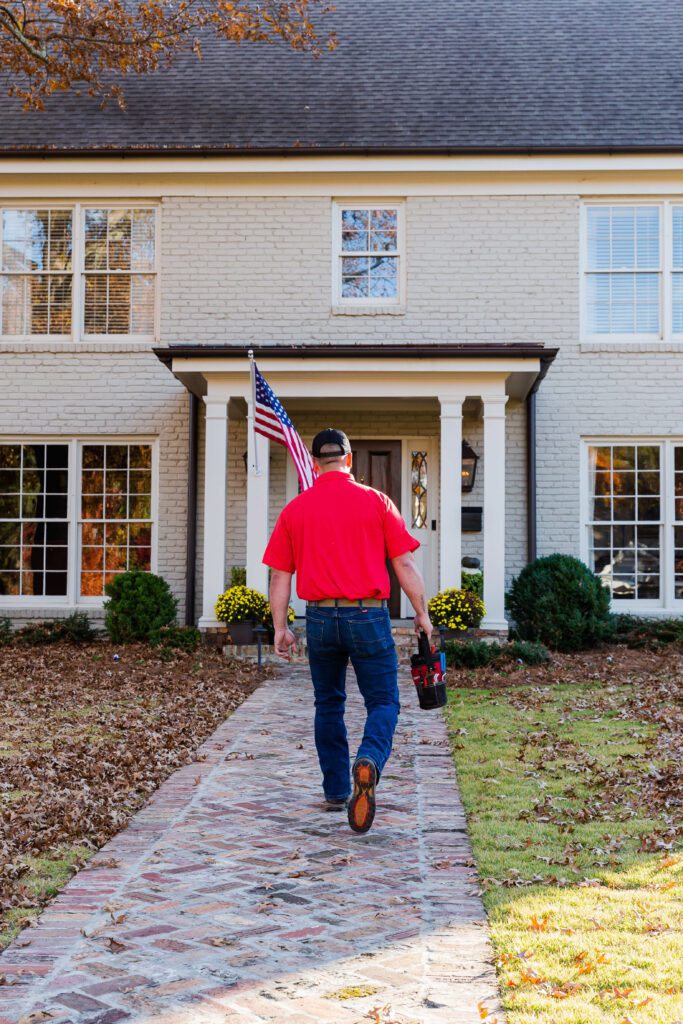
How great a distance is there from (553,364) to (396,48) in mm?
5852

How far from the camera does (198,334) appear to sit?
1353cm

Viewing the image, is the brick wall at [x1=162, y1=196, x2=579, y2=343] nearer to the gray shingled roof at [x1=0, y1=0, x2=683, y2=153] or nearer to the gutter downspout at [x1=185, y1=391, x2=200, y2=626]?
the gray shingled roof at [x1=0, y1=0, x2=683, y2=153]

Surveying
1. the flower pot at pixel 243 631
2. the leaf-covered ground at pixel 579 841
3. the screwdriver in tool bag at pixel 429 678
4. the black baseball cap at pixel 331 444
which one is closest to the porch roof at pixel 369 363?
the flower pot at pixel 243 631

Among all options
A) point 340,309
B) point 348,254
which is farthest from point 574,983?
point 348,254

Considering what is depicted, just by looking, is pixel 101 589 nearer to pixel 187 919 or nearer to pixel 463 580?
pixel 463 580

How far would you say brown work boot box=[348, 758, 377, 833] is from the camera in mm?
4785

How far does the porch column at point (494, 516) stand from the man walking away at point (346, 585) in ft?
20.6

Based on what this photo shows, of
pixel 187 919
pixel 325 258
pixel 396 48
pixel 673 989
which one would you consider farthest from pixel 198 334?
pixel 673 989

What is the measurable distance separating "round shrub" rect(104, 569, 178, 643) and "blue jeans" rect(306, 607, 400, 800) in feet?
24.2

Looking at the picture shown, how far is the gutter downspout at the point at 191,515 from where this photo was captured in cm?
1329

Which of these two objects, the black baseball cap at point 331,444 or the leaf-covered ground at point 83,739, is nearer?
the leaf-covered ground at point 83,739

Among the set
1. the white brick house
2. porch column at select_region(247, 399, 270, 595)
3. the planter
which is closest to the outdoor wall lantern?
the white brick house

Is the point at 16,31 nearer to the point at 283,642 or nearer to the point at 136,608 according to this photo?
the point at 136,608

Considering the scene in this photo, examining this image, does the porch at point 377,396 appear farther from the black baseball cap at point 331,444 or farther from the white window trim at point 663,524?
the black baseball cap at point 331,444
